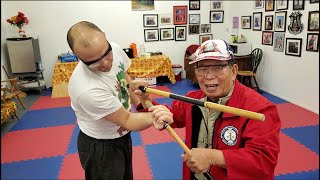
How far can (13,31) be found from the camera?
23.3ft

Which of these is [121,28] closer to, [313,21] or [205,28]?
[205,28]

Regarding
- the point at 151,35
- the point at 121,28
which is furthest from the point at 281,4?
the point at 121,28

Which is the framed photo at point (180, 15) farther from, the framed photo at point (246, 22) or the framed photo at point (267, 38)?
the framed photo at point (267, 38)

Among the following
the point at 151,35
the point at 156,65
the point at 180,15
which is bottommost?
the point at 156,65

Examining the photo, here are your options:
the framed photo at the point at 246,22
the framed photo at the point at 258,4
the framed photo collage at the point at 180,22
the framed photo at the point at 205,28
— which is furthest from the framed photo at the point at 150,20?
the framed photo at the point at 258,4

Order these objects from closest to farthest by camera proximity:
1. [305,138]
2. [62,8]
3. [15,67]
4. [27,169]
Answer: [27,169]
[305,138]
[15,67]
[62,8]

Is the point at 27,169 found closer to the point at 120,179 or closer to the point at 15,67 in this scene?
the point at 120,179

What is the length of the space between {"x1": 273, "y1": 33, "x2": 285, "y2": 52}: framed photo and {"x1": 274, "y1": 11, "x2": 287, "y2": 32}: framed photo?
0.11 m

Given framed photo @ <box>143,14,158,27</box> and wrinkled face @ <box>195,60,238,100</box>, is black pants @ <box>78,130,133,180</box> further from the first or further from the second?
framed photo @ <box>143,14,158,27</box>

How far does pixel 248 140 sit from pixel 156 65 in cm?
619

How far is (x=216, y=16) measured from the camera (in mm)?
8195

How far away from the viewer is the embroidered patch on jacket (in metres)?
1.32

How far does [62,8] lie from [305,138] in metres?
6.77

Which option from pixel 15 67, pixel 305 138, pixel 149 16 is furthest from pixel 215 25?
pixel 15 67
